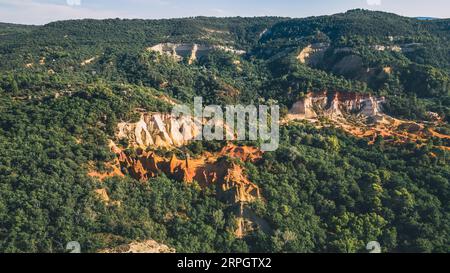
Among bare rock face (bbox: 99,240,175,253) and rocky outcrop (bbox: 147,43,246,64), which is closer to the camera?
bare rock face (bbox: 99,240,175,253)

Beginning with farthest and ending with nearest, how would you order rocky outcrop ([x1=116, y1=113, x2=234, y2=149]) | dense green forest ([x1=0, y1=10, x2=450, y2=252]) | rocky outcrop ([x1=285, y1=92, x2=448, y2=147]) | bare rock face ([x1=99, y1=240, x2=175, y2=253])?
rocky outcrop ([x1=285, y1=92, x2=448, y2=147]), rocky outcrop ([x1=116, y1=113, x2=234, y2=149]), dense green forest ([x1=0, y1=10, x2=450, y2=252]), bare rock face ([x1=99, y1=240, x2=175, y2=253])

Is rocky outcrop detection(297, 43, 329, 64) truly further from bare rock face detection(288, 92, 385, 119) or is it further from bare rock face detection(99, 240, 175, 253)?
bare rock face detection(99, 240, 175, 253)

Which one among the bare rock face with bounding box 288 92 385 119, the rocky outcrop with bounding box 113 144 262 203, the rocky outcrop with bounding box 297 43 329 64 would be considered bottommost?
the rocky outcrop with bounding box 113 144 262 203

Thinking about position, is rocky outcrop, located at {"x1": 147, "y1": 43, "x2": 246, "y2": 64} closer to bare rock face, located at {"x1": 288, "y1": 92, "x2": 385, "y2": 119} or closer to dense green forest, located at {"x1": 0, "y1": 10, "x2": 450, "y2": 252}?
dense green forest, located at {"x1": 0, "y1": 10, "x2": 450, "y2": 252}

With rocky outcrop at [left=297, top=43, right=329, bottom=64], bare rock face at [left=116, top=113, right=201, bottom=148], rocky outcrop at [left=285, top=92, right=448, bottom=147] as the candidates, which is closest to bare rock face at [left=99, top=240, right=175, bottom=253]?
bare rock face at [left=116, top=113, right=201, bottom=148]

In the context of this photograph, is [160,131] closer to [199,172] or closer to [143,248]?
[199,172]

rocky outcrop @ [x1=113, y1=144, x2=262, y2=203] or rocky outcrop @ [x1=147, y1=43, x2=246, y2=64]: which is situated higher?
rocky outcrop @ [x1=147, y1=43, x2=246, y2=64]

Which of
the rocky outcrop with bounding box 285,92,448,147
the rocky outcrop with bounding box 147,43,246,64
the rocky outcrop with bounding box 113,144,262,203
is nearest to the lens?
the rocky outcrop with bounding box 113,144,262,203

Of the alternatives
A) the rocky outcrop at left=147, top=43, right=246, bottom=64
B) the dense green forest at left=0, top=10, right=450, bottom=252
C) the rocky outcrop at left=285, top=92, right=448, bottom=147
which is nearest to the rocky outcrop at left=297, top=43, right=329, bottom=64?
the dense green forest at left=0, top=10, right=450, bottom=252
